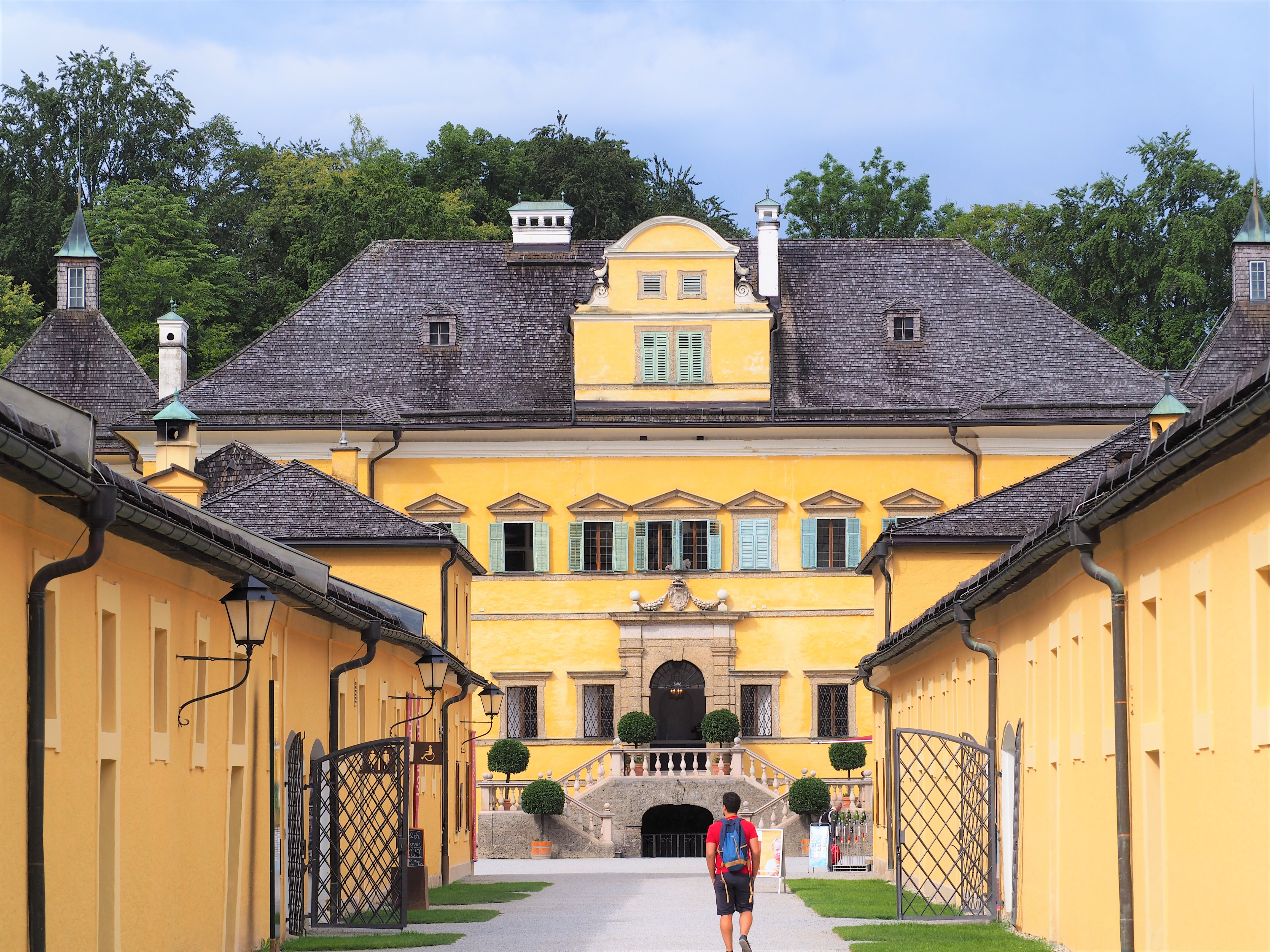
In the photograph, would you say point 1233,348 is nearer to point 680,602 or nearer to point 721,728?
point 680,602

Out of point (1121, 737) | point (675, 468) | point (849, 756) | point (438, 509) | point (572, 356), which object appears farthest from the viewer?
point (572, 356)

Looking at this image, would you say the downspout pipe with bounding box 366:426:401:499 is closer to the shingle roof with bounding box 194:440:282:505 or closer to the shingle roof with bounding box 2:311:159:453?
the shingle roof with bounding box 2:311:159:453

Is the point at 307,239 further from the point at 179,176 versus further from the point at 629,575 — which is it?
the point at 629,575

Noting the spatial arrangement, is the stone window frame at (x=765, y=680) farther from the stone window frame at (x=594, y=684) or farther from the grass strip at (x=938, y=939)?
the grass strip at (x=938, y=939)

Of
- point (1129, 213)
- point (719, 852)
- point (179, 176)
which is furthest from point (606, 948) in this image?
point (179, 176)

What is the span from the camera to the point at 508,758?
4675 centimetres

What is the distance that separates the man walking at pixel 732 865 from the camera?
1681cm

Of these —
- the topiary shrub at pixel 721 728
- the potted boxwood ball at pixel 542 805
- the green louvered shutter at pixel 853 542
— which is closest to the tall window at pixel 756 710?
the topiary shrub at pixel 721 728

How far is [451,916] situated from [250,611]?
8570 millimetres

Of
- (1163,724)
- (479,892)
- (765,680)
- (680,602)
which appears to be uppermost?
(680,602)

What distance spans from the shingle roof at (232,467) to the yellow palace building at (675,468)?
20.2 feet

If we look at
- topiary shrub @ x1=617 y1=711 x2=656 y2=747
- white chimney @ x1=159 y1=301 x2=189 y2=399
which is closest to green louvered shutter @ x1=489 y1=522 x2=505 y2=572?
topiary shrub @ x1=617 y1=711 x2=656 y2=747

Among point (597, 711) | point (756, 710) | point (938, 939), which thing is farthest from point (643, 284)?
point (938, 939)

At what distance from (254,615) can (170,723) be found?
123 cm
